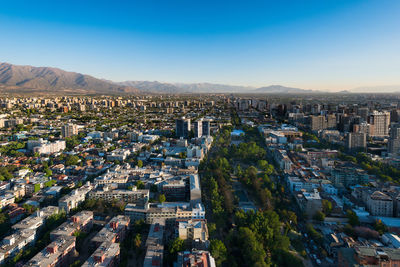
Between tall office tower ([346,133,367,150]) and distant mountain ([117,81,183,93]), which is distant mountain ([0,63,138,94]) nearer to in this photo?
distant mountain ([117,81,183,93])

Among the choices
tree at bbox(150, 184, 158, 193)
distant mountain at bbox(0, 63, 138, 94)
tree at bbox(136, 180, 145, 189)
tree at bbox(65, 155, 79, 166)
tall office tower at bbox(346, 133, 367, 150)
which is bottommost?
tree at bbox(150, 184, 158, 193)

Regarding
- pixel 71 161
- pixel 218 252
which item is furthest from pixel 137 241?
pixel 71 161

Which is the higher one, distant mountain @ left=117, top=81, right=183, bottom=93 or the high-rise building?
distant mountain @ left=117, top=81, right=183, bottom=93

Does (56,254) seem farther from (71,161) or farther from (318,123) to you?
(318,123)

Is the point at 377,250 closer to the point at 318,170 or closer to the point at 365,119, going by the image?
the point at 318,170

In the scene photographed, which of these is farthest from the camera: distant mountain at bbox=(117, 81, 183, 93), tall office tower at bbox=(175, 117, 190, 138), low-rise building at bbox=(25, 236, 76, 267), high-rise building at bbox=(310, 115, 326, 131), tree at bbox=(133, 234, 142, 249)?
distant mountain at bbox=(117, 81, 183, 93)

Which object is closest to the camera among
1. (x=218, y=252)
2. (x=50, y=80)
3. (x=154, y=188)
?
(x=218, y=252)

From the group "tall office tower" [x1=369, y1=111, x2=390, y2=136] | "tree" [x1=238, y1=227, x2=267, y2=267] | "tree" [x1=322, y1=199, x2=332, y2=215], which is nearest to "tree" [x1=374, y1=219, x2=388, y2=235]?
"tree" [x1=322, y1=199, x2=332, y2=215]
